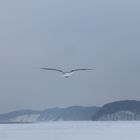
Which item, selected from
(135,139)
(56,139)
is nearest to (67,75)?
(56,139)

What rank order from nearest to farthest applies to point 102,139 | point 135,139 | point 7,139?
1. point 135,139
2. point 102,139
3. point 7,139

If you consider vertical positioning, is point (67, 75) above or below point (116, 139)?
above

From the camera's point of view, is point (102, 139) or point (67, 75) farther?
point (67, 75)

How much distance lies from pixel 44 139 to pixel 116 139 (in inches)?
419

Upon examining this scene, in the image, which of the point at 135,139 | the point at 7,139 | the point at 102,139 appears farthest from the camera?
the point at 7,139

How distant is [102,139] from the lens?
251 ft

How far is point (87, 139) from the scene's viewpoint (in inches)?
2963

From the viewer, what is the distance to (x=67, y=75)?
82.8 meters

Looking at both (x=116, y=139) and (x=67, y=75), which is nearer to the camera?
(x=116, y=139)

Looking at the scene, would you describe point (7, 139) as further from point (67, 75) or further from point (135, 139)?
point (135, 139)

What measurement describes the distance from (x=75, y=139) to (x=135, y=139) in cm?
852

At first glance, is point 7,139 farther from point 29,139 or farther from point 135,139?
point 135,139

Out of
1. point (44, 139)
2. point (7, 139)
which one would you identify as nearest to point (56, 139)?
point (44, 139)

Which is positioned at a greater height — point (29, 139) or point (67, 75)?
point (67, 75)
